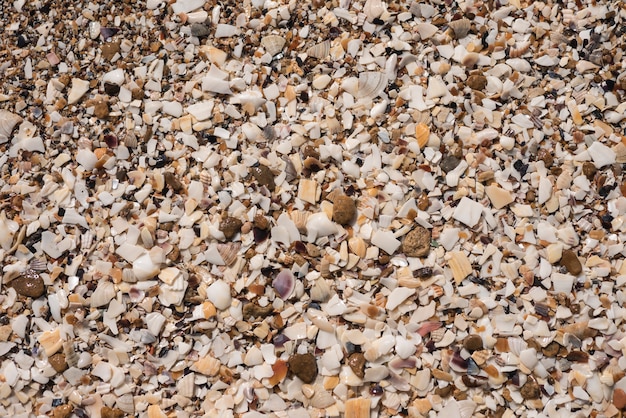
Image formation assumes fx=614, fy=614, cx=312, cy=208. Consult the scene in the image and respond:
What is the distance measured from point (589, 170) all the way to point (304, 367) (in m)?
0.57

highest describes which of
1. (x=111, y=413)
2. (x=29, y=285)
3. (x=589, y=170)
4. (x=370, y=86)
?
(x=370, y=86)

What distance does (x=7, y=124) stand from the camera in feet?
3.61

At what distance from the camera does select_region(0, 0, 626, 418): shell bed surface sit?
950 millimetres

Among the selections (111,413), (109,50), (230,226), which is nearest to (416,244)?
(230,226)

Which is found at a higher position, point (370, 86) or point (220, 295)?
point (370, 86)

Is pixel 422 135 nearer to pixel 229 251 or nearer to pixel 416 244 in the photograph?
pixel 416 244

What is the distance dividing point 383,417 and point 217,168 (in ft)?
1.59

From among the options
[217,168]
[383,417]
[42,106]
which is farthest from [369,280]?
[42,106]

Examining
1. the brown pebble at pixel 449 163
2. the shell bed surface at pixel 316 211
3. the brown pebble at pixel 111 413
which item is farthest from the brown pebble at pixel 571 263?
the brown pebble at pixel 111 413

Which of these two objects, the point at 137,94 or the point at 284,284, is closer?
the point at 284,284

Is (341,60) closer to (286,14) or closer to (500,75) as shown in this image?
(286,14)

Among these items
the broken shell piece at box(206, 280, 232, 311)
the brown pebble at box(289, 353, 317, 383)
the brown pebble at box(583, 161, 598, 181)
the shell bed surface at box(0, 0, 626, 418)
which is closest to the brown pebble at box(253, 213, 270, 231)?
the shell bed surface at box(0, 0, 626, 418)

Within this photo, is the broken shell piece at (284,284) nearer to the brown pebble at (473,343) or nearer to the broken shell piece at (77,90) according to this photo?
the brown pebble at (473,343)

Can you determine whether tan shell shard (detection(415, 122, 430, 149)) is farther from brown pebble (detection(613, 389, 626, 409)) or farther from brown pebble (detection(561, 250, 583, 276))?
brown pebble (detection(613, 389, 626, 409))
